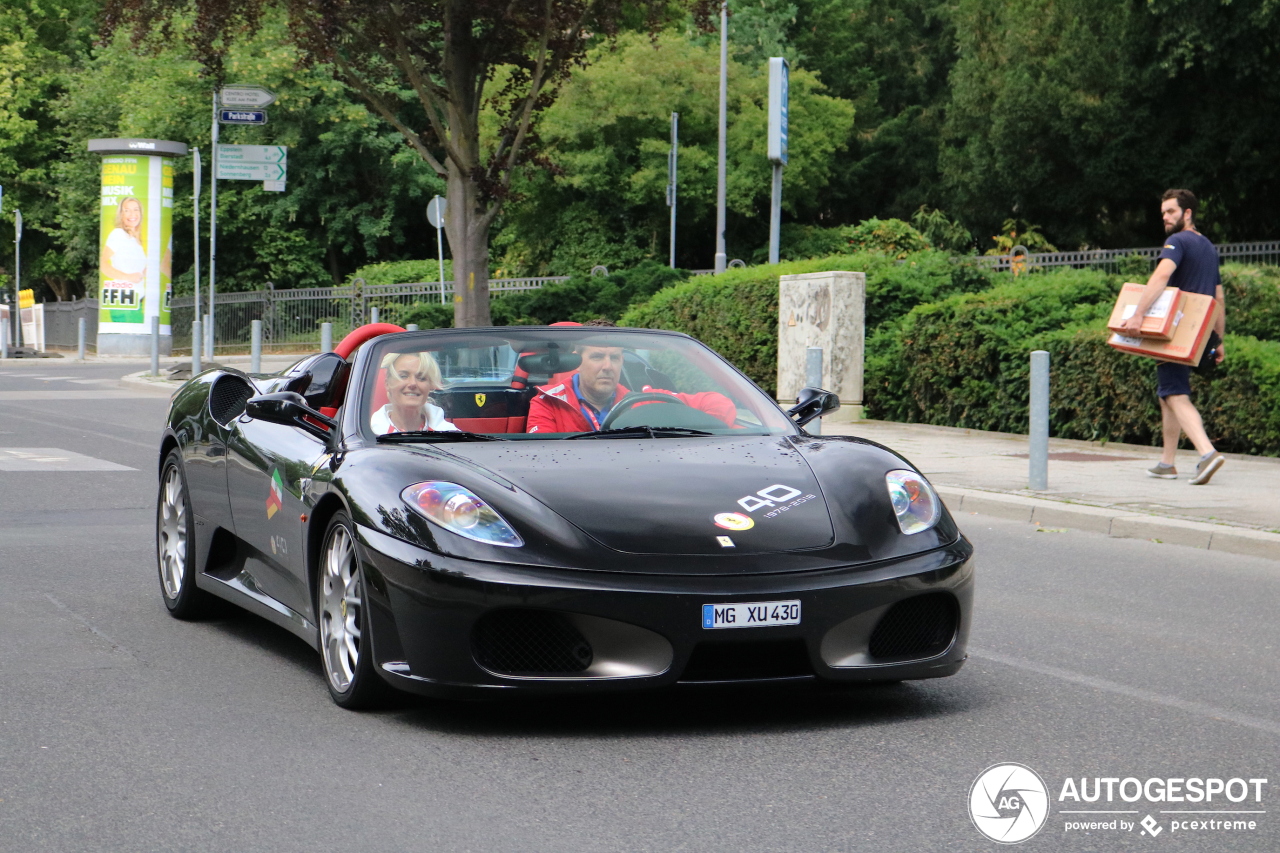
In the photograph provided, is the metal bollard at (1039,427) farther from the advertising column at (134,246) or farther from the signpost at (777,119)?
the advertising column at (134,246)

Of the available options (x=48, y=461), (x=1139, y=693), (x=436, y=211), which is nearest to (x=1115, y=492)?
(x=1139, y=693)

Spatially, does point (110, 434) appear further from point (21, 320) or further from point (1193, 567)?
point (21, 320)

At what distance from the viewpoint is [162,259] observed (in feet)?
142

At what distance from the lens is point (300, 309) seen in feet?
143

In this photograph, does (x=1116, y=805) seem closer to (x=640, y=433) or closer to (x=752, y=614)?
(x=752, y=614)

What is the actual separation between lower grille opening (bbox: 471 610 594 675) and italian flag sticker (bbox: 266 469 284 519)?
4.89 ft

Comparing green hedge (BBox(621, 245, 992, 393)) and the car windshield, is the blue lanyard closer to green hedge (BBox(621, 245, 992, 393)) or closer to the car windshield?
the car windshield

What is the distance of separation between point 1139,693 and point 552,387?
228 cm

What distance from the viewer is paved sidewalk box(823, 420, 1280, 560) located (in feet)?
33.1

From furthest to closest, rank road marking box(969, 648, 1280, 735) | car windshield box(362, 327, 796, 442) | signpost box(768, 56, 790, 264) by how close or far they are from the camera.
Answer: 1. signpost box(768, 56, 790, 264)
2. car windshield box(362, 327, 796, 442)
3. road marking box(969, 648, 1280, 735)

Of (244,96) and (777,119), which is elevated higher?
(244,96)

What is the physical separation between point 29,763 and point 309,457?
1.56 meters

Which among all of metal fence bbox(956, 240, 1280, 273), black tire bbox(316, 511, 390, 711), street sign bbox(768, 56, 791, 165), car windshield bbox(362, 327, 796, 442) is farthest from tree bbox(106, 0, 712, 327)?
black tire bbox(316, 511, 390, 711)

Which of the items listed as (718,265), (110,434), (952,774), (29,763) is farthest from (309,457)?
(718,265)
